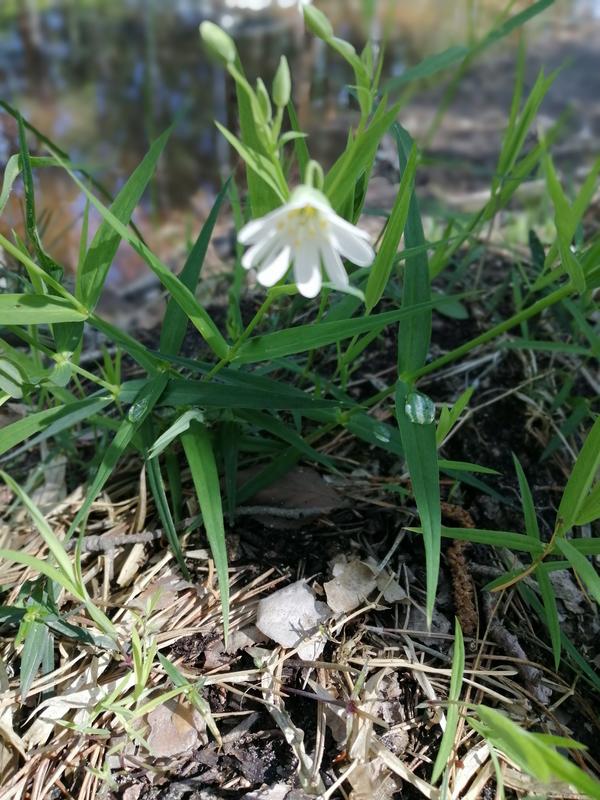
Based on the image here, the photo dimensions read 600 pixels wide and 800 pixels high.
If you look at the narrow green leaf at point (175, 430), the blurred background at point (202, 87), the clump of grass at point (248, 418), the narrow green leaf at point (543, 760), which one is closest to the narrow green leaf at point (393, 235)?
the clump of grass at point (248, 418)

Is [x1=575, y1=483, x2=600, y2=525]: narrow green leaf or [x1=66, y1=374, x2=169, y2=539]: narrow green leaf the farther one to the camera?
[x1=66, y1=374, x2=169, y2=539]: narrow green leaf

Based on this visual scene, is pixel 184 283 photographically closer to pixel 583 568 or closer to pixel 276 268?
pixel 276 268

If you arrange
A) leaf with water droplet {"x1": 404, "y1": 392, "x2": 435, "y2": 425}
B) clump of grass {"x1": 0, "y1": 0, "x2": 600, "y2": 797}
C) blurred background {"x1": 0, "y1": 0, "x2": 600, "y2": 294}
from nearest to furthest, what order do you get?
1. clump of grass {"x1": 0, "y1": 0, "x2": 600, "y2": 797}
2. leaf with water droplet {"x1": 404, "y1": 392, "x2": 435, "y2": 425}
3. blurred background {"x1": 0, "y1": 0, "x2": 600, "y2": 294}

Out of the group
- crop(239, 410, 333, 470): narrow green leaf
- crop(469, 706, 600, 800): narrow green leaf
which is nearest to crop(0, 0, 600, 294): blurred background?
crop(239, 410, 333, 470): narrow green leaf

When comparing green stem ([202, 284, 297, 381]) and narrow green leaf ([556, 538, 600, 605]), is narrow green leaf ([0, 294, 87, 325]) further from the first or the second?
narrow green leaf ([556, 538, 600, 605])

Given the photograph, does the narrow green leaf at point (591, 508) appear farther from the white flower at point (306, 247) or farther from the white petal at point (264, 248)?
the white petal at point (264, 248)

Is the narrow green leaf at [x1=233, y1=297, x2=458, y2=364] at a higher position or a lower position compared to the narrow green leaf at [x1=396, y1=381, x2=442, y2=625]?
higher

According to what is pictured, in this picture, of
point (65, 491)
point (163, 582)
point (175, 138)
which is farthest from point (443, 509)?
point (175, 138)

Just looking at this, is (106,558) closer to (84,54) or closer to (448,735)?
(448,735)

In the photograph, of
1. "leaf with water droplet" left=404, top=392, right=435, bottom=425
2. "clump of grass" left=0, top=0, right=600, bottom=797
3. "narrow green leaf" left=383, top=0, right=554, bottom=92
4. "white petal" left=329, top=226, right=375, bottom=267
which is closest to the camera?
"white petal" left=329, top=226, right=375, bottom=267
